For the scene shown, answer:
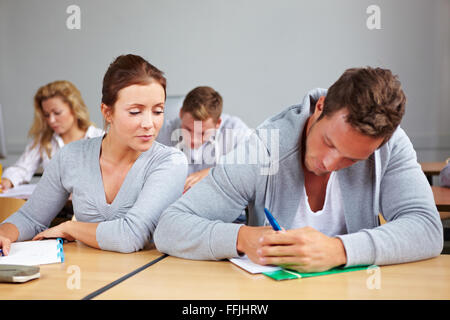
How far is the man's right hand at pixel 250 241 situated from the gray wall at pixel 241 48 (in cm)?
285

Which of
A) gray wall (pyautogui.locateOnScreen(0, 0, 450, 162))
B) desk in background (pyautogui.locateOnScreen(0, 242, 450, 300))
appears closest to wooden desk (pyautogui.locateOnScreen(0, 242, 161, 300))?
desk in background (pyautogui.locateOnScreen(0, 242, 450, 300))

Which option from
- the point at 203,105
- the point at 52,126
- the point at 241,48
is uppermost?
the point at 241,48

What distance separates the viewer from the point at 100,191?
139 cm

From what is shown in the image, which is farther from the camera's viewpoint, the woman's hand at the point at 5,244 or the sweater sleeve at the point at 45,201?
the sweater sleeve at the point at 45,201

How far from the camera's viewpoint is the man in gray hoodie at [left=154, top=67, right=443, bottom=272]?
37.3 inches

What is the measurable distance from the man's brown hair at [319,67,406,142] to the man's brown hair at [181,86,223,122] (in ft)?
5.77

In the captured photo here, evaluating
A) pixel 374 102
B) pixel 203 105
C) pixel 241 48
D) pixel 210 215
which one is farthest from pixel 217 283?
pixel 241 48

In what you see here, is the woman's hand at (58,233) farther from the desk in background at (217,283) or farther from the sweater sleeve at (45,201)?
the desk in background at (217,283)

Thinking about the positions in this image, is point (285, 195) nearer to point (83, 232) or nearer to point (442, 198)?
point (83, 232)

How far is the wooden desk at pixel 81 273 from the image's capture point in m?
0.85

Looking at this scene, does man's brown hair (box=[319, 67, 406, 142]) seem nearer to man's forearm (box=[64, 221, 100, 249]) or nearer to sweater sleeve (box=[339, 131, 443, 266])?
sweater sleeve (box=[339, 131, 443, 266])

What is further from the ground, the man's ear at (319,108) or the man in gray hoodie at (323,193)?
the man's ear at (319,108)

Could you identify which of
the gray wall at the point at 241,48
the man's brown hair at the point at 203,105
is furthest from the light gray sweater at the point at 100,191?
the gray wall at the point at 241,48

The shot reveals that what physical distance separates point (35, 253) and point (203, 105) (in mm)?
1682
